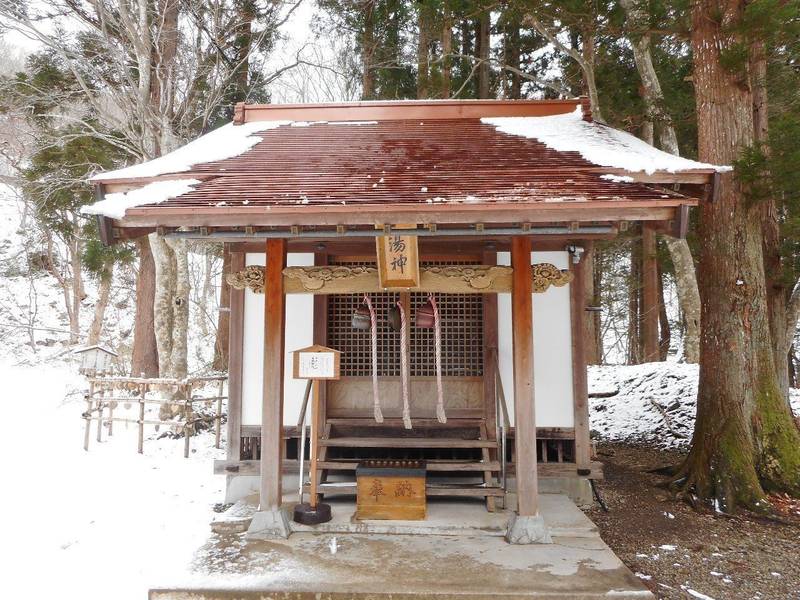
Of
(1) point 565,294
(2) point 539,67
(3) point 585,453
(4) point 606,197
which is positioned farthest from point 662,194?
(2) point 539,67

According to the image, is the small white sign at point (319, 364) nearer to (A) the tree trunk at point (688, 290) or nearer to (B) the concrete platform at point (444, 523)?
(B) the concrete platform at point (444, 523)

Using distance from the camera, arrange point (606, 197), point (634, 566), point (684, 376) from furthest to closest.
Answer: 1. point (684, 376)
2. point (634, 566)
3. point (606, 197)

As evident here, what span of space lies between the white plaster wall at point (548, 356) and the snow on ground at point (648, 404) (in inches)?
157

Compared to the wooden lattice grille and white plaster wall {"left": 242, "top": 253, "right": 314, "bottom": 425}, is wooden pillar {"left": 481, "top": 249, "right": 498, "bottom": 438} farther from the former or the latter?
white plaster wall {"left": 242, "top": 253, "right": 314, "bottom": 425}

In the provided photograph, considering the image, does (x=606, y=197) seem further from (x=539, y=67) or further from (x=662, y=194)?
(x=539, y=67)

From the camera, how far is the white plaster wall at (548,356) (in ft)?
20.2

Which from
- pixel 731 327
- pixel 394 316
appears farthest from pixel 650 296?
pixel 394 316

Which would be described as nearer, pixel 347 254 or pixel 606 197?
pixel 606 197

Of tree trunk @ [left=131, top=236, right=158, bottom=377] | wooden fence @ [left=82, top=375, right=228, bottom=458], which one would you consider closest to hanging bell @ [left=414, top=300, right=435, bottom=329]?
wooden fence @ [left=82, top=375, right=228, bottom=458]

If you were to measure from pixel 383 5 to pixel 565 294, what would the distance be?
1032 centimetres

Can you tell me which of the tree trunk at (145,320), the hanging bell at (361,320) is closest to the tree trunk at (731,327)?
the hanging bell at (361,320)

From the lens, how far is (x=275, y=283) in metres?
4.89

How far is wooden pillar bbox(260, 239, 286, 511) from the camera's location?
188 inches

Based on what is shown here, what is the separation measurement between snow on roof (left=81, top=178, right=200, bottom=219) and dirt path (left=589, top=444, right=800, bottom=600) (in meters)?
5.08
